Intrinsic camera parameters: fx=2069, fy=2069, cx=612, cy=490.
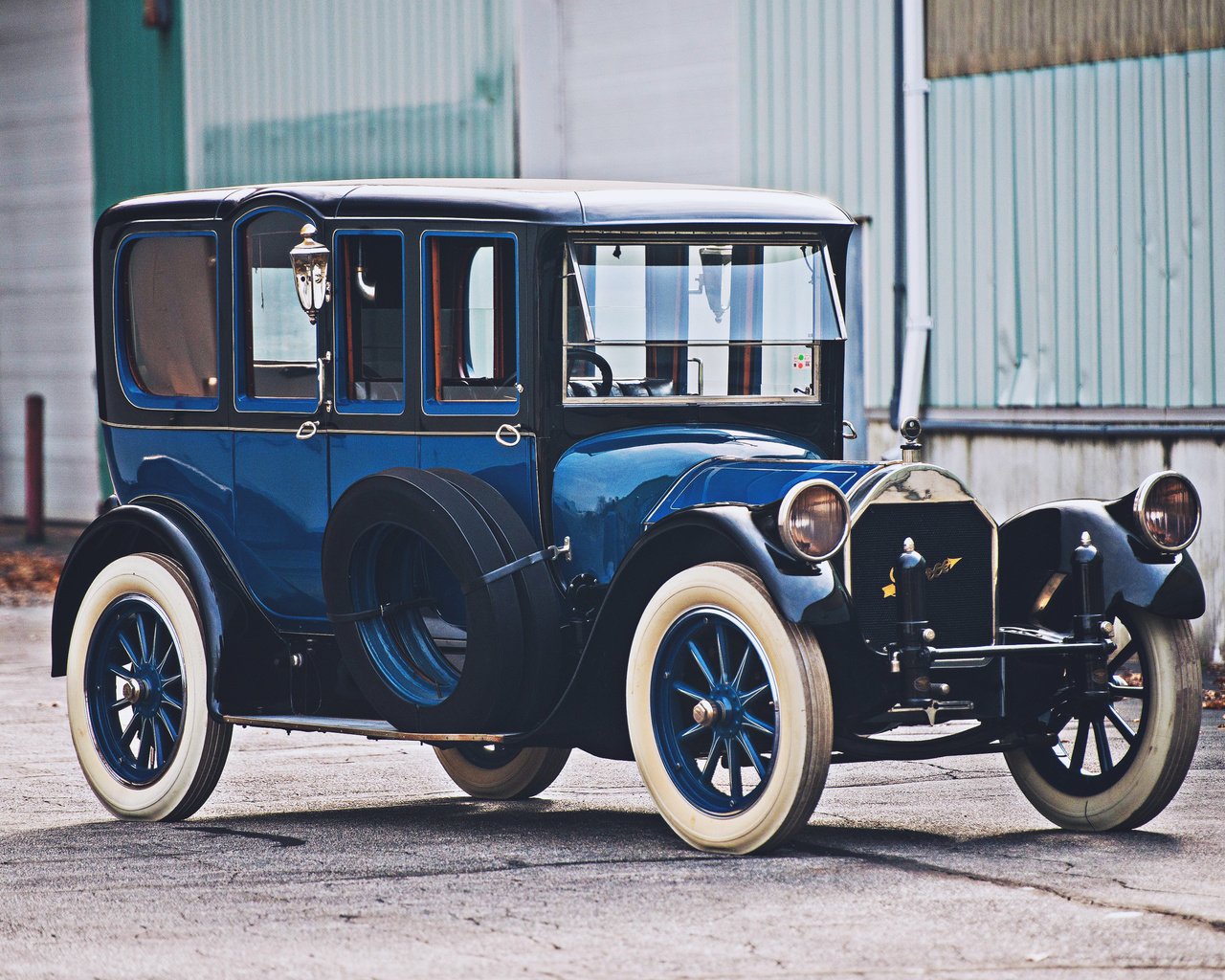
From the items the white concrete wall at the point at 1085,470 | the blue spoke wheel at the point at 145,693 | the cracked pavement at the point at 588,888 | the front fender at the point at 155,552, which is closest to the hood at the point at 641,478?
the cracked pavement at the point at 588,888

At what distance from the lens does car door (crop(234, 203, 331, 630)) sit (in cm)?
736

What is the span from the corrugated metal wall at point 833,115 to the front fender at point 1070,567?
7358 millimetres

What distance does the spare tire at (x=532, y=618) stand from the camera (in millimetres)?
6676

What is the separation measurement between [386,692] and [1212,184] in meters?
7.22

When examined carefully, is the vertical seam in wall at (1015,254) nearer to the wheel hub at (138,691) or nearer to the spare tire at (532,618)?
the spare tire at (532,618)

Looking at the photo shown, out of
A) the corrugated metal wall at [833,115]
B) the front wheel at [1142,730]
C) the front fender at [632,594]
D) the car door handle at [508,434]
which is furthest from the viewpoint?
the corrugated metal wall at [833,115]

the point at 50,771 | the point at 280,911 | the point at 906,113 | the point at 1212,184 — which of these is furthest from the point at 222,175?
the point at 280,911

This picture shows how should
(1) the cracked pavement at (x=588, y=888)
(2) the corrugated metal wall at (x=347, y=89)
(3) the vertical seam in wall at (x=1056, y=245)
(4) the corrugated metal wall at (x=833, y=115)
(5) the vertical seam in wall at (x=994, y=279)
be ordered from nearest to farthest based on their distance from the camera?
1. (1) the cracked pavement at (x=588, y=888)
2. (3) the vertical seam in wall at (x=1056, y=245)
3. (5) the vertical seam in wall at (x=994, y=279)
4. (4) the corrugated metal wall at (x=833, y=115)
5. (2) the corrugated metal wall at (x=347, y=89)

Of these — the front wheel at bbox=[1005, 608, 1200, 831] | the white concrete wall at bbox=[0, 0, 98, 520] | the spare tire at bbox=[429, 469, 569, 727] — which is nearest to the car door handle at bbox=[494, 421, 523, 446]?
the spare tire at bbox=[429, 469, 569, 727]

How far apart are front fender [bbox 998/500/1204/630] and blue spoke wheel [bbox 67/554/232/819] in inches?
111

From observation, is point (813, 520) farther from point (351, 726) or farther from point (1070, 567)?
point (351, 726)

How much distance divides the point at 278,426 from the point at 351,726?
116 centimetres

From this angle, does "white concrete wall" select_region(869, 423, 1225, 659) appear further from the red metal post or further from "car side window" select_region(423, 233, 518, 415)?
the red metal post

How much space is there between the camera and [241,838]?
6.92 meters
